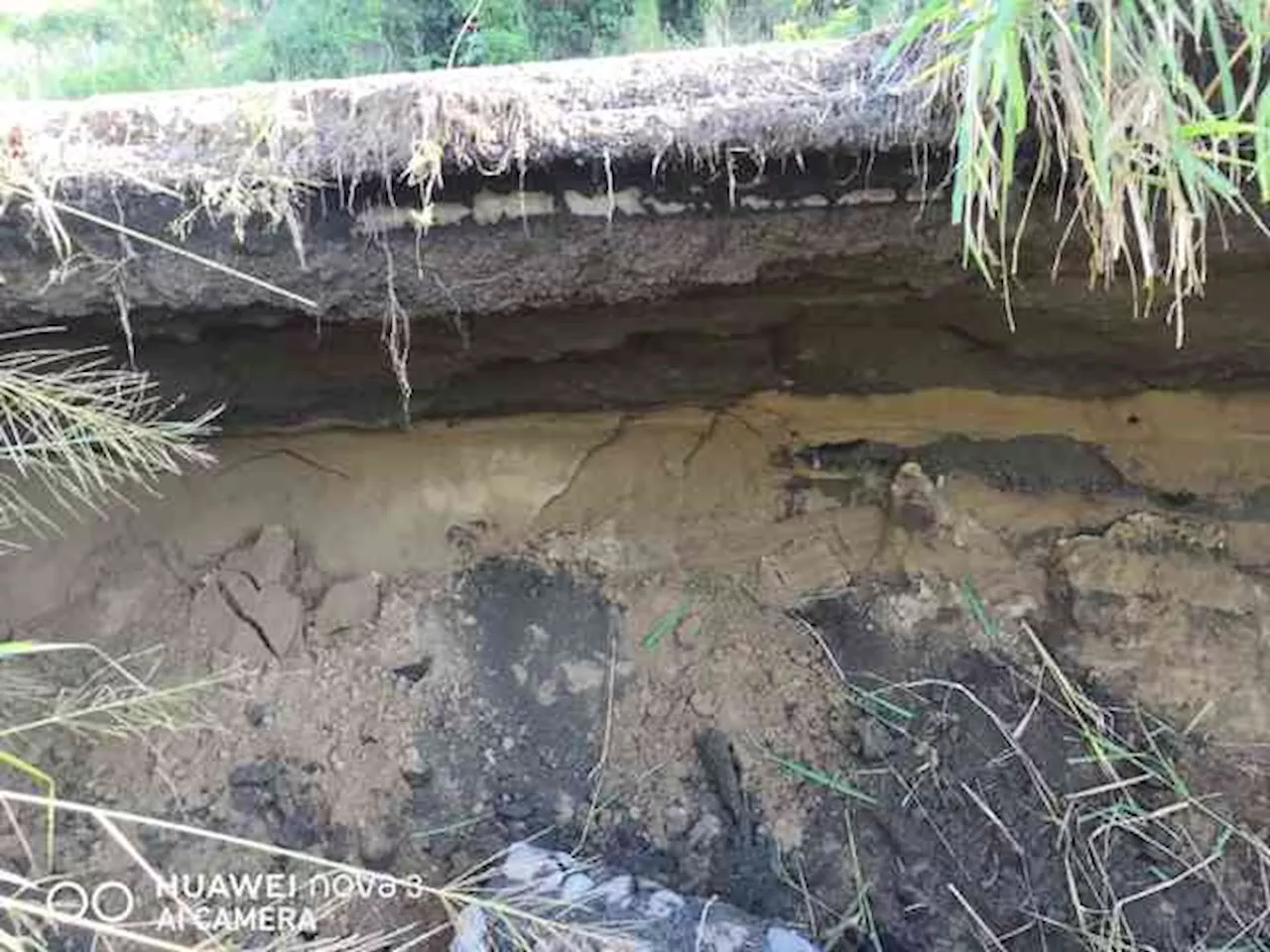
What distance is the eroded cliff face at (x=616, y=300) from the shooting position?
1.16 m

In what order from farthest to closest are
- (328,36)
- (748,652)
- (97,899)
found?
(328,36)
(748,652)
(97,899)

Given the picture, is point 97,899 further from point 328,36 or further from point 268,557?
point 328,36

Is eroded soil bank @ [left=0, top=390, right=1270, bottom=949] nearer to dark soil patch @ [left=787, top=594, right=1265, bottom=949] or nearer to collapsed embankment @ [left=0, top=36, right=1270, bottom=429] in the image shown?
dark soil patch @ [left=787, top=594, right=1265, bottom=949]

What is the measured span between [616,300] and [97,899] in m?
0.93

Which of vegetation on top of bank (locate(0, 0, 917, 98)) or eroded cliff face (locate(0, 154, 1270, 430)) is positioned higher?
vegetation on top of bank (locate(0, 0, 917, 98))

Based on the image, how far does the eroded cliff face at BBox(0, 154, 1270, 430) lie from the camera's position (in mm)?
1160

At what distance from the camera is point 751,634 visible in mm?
1624

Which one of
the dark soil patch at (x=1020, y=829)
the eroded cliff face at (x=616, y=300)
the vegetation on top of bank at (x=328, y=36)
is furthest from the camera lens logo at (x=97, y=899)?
the vegetation on top of bank at (x=328, y=36)

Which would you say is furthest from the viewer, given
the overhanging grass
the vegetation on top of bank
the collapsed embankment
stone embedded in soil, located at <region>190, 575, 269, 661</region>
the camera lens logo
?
the vegetation on top of bank

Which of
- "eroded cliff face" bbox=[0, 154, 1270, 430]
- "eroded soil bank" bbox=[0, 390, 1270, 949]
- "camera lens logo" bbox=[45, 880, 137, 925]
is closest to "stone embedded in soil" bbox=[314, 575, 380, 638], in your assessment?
"eroded soil bank" bbox=[0, 390, 1270, 949]

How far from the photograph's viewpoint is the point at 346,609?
1.65 m

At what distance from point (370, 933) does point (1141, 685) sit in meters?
0.98

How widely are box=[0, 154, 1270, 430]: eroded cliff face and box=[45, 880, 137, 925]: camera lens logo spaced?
57 cm

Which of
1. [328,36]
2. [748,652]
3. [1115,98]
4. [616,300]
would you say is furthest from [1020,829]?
[328,36]
